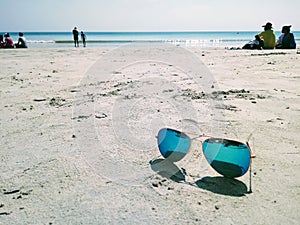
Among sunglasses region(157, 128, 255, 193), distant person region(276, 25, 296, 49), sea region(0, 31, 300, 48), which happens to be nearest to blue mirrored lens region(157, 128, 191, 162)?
sunglasses region(157, 128, 255, 193)

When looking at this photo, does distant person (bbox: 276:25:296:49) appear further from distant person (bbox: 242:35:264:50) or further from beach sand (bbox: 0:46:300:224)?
beach sand (bbox: 0:46:300:224)

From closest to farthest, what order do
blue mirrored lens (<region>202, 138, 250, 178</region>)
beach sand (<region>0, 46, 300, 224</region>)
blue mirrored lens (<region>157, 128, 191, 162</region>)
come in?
beach sand (<region>0, 46, 300, 224</region>), blue mirrored lens (<region>202, 138, 250, 178</region>), blue mirrored lens (<region>157, 128, 191, 162</region>)

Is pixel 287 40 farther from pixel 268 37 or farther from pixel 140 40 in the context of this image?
pixel 140 40

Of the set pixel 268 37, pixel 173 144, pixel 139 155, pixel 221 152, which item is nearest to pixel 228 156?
pixel 221 152

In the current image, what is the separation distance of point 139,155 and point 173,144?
458 millimetres

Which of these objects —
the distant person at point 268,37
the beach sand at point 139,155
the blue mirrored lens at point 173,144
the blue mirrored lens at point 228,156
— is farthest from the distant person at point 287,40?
the blue mirrored lens at point 228,156

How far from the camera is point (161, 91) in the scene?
5.42 m

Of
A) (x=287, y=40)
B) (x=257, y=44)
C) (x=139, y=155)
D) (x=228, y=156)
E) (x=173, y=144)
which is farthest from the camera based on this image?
(x=257, y=44)

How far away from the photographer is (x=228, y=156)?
7.62ft

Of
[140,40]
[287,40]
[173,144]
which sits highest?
[140,40]

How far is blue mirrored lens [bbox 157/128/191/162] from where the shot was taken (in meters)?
2.63

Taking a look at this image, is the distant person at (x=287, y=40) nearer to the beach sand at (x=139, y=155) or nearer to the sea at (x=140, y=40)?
the beach sand at (x=139, y=155)

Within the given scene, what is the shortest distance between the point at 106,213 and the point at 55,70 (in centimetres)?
735

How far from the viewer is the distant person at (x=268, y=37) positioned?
14574mm
